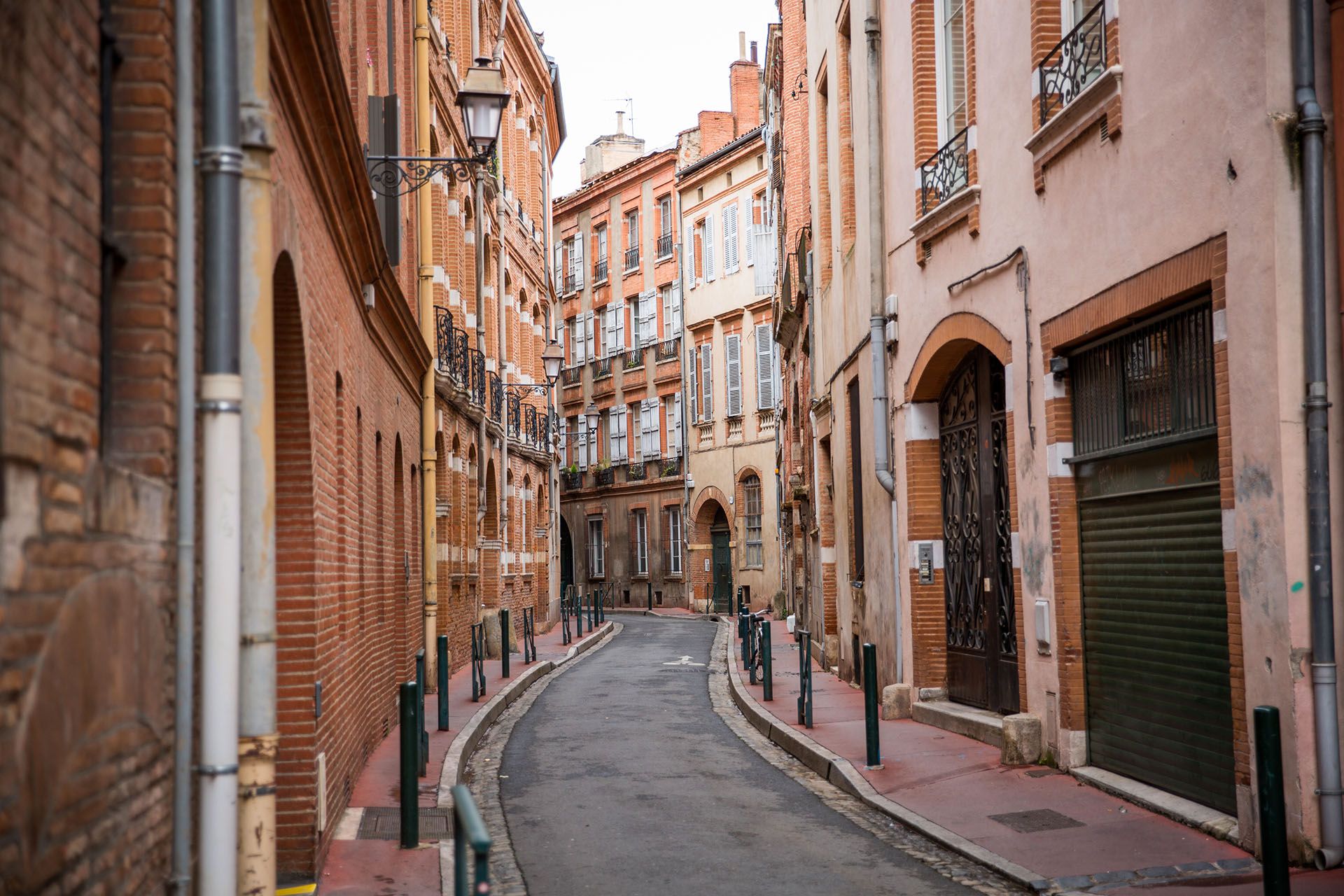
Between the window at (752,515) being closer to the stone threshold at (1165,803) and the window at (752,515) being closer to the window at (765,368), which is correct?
the window at (765,368)

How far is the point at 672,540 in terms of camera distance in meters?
42.6

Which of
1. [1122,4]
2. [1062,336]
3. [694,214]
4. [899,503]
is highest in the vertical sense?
[694,214]

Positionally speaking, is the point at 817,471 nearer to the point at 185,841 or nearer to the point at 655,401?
the point at 185,841

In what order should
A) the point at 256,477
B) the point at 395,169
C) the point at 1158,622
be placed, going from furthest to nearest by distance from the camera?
the point at 395,169
the point at 1158,622
the point at 256,477

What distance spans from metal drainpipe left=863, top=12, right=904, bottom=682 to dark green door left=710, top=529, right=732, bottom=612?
2494cm

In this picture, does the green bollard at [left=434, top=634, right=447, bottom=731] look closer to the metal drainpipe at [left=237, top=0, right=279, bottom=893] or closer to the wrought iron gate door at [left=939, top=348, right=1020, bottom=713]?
the wrought iron gate door at [left=939, top=348, right=1020, bottom=713]

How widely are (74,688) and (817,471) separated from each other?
18.7 meters

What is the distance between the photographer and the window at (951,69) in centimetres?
1321

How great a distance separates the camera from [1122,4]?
8.91m

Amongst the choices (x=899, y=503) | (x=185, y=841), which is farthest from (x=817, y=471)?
(x=185, y=841)

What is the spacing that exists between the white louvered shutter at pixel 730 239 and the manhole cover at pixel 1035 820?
1202 inches

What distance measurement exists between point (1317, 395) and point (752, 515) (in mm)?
31639

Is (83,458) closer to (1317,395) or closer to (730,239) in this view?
(1317,395)

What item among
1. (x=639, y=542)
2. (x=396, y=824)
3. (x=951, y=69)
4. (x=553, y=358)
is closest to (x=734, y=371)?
(x=639, y=542)
